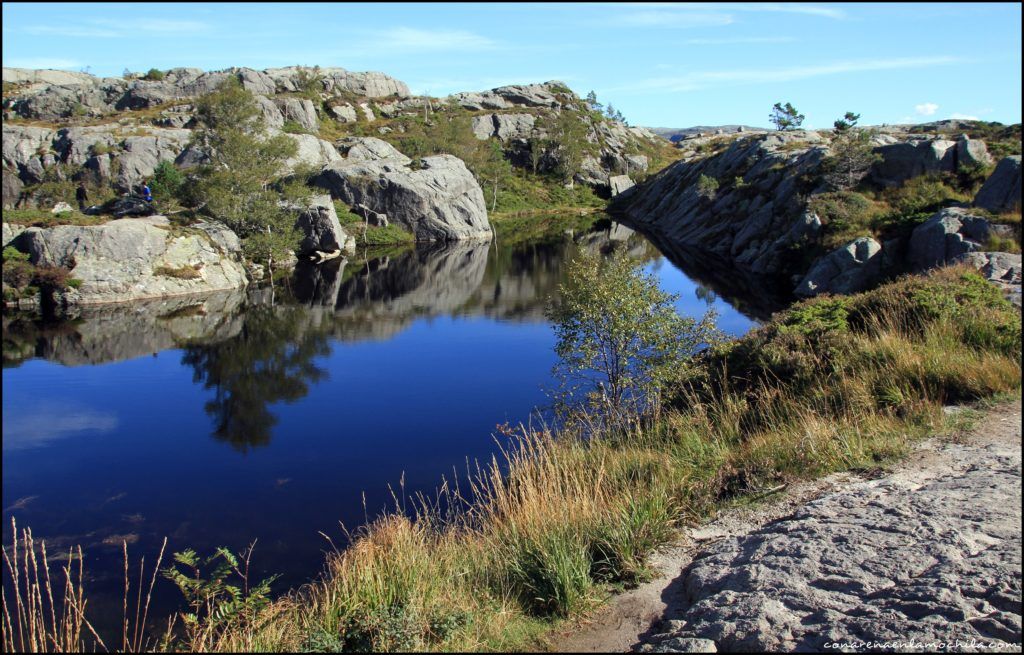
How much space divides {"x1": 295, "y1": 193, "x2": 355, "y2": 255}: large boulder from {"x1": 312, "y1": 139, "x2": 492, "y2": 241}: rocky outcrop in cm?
1199

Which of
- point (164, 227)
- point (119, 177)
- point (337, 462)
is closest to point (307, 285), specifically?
point (164, 227)

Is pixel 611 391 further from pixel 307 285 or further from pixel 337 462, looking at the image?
pixel 307 285

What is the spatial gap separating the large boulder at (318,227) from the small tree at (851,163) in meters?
42.2

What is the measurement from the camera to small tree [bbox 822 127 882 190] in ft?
159

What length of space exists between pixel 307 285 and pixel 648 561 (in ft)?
145

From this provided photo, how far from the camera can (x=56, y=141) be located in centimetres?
8162

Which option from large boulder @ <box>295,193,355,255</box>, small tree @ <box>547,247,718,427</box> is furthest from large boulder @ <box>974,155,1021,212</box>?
large boulder @ <box>295,193,355,255</box>

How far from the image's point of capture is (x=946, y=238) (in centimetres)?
3181

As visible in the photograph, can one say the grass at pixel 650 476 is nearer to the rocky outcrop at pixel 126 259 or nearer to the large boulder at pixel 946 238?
the large boulder at pixel 946 238

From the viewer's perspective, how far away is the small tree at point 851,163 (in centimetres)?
4859

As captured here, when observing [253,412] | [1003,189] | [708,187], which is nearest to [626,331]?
[253,412]

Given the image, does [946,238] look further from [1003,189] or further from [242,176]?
[242,176]

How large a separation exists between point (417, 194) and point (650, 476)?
69.8 m

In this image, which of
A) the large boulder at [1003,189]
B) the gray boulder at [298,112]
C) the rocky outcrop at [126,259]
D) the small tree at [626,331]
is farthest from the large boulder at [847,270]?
the gray boulder at [298,112]
